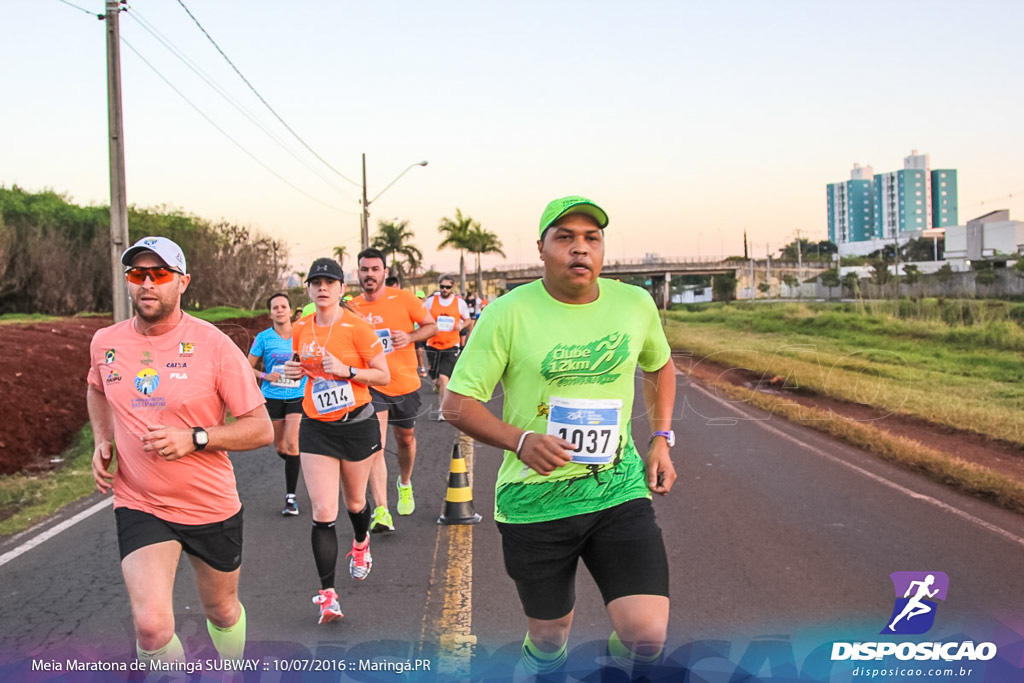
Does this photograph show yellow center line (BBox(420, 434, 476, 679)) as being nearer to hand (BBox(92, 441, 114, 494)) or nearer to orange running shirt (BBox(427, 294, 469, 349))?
hand (BBox(92, 441, 114, 494))

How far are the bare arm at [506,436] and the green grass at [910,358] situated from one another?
31.3ft

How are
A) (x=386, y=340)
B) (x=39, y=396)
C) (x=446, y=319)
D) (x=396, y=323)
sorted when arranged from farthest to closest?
1. (x=446, y=319)
2. (x=39, y=396)
3. (x=396, y=323)
4. (x=386, y=340)

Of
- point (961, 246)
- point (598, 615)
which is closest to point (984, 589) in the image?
point (598, 615)

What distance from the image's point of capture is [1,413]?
12.3m

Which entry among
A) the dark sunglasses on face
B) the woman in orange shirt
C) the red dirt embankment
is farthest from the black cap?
the red dirt embankment

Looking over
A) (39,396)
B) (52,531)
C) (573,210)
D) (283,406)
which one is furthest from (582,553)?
(39,396)

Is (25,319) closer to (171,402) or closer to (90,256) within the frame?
(90,256)

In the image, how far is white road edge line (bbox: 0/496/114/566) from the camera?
634 centimetres

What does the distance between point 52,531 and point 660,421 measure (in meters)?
5.66

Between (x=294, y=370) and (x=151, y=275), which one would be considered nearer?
(x=151, y=275)

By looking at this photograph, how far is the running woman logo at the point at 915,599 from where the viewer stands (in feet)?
15.3

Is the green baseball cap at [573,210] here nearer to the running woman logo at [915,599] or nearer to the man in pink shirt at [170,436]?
the man in pink shirt at [170,436]

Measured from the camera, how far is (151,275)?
12.1 feet

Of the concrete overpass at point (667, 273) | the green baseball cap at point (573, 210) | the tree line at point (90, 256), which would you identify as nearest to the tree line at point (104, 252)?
the tree line at point (90, 256)
